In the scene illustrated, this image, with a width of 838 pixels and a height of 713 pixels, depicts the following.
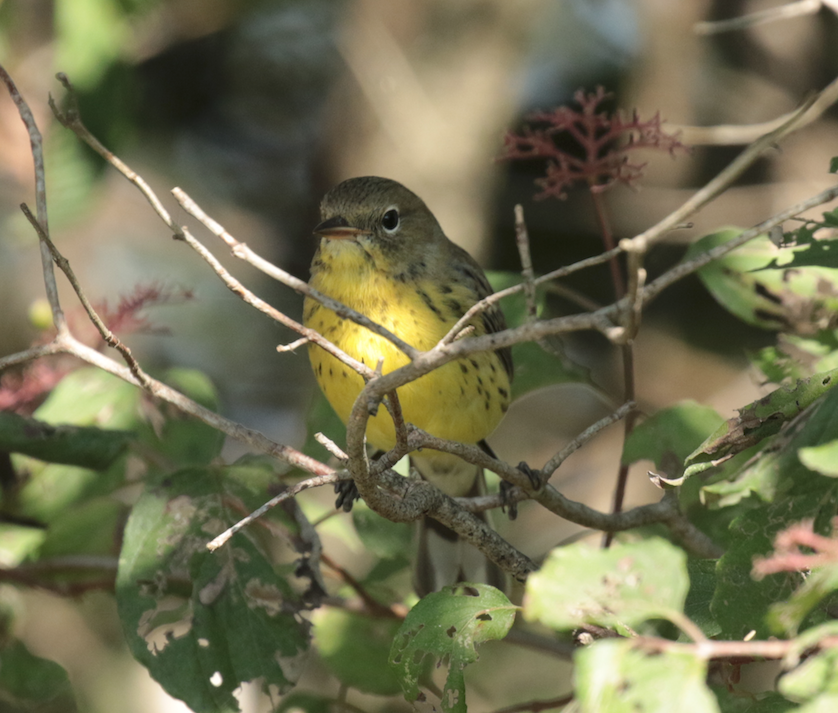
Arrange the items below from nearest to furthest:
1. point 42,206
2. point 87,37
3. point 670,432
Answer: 1. point 42,206
2. point 670,432
3. point 87,37

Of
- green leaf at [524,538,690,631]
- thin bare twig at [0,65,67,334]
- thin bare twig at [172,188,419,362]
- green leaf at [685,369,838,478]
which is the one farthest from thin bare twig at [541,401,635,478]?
thin bare twig at [0,65,67,334]

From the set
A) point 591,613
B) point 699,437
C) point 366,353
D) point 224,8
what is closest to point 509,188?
point 224,8

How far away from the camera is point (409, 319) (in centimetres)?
304

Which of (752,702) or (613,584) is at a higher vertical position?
(613,584)

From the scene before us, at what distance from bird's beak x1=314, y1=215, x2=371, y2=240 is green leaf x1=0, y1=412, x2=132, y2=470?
102 cm

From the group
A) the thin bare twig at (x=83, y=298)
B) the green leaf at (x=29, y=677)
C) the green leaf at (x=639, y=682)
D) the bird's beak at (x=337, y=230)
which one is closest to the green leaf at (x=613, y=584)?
the green leaf at (x=639, y=682)

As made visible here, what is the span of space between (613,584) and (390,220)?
2.40 metres

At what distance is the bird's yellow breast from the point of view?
9.79 feet

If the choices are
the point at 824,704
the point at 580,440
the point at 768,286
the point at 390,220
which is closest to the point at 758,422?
the point at 580,440

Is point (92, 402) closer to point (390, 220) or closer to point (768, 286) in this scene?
point (390, 220)

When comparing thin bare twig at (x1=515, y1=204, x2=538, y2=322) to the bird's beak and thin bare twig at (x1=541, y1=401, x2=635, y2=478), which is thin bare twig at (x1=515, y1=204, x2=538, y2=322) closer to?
thin bare twig at (x1=541, y1=401, x2=635, y2=478)

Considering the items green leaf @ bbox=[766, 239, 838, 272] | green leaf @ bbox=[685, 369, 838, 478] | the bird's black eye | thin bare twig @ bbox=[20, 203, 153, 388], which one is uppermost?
the bird's black eye

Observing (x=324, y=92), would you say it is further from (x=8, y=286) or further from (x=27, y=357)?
(x=27, y=357)

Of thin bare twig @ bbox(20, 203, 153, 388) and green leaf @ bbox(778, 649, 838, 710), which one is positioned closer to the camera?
green leaf @ bbox(778, 649, 838, 710)
